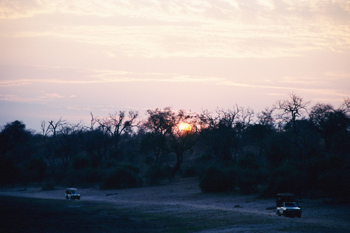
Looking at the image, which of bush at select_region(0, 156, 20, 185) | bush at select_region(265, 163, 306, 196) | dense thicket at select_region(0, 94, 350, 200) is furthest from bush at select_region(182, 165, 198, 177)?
bush at select_region(0, 156, 20, 185)

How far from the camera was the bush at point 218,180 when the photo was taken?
4271 cm

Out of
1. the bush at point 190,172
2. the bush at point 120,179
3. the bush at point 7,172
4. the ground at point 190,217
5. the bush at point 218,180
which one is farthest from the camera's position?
the bush at point 7,172

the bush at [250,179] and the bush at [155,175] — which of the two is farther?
the bush at [155,175]

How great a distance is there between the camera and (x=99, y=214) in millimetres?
30297

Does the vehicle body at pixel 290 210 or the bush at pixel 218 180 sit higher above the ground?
the bush at pixel 218 180

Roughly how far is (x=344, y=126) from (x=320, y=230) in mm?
46932

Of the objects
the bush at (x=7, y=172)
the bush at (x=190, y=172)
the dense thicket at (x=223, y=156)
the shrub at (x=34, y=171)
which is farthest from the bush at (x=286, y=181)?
the bush at (x=7, y=172)

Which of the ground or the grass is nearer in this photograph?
the ground

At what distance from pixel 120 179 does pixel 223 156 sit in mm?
16757

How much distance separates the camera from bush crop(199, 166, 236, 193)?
42.7 metres


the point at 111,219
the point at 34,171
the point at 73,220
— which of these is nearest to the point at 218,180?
the point at 111,219

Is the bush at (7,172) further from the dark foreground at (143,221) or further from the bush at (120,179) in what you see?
the dark foreground at (143,221)

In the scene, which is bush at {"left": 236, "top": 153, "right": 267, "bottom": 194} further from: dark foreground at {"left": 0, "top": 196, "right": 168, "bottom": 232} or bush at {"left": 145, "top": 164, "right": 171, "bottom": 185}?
bush at {"left": 145, "top": 164, "right": 171, "bottom": 185}

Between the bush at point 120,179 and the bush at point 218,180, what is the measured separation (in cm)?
1468
